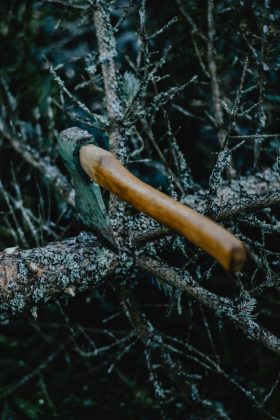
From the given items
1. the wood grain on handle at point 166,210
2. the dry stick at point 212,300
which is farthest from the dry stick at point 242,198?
the wood grain on handle at point 166,210

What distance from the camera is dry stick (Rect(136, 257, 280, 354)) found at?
1141 millimetres

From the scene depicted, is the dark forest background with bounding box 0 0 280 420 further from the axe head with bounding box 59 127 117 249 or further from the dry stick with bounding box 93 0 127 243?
the axe head with bounding box 59 127 117 249

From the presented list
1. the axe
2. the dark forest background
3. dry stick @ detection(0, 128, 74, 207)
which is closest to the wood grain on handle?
the axe

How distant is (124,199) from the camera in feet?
3.34

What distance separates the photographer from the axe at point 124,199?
0.77 metres

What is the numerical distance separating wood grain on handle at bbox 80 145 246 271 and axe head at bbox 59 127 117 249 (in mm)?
39

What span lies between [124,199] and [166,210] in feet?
0.55

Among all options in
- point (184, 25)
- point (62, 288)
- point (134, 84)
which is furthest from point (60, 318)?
point (184, 25)

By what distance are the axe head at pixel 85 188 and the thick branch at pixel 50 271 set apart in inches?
2.1

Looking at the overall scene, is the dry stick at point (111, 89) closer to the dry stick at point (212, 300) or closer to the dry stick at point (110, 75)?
the dry stick at point (110, 75)

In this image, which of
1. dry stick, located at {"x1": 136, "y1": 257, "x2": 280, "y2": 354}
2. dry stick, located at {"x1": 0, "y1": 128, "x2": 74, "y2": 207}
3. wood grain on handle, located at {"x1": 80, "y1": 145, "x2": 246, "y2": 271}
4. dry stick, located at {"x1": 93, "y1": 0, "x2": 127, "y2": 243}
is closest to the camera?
wood grain on handle, located at {"x1": 80, "y1": 145, "x2": 246, "y2": 271}

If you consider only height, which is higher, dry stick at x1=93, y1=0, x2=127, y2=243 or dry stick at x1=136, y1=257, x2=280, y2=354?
dry stick at x1=93, y1=0, x2=127, y2=243

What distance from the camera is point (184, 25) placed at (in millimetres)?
2244

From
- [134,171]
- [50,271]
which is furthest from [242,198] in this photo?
[134,171]
